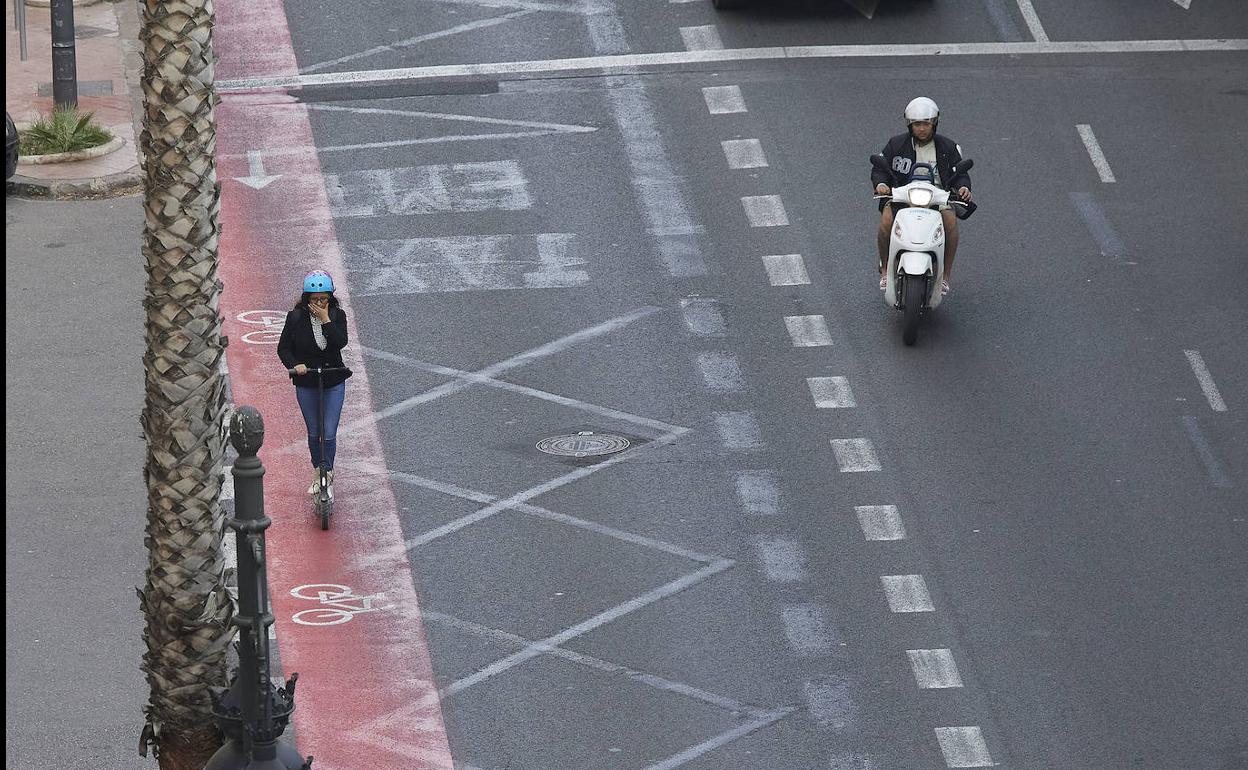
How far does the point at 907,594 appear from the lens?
14.4m

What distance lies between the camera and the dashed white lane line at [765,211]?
64.7 ft

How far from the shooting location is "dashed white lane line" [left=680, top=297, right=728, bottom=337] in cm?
1794

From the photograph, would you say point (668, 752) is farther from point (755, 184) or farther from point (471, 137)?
point (471, 137)

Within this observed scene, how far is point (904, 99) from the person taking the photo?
2198cm

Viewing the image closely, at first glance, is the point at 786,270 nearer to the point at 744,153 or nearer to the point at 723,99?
the point at 744,153

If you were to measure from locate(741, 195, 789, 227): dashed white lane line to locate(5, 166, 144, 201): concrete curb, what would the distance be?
18.1 ft

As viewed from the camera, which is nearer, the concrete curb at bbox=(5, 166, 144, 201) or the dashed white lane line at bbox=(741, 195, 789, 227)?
the dashed white lane line at bbox=(741, 195, 789, 227)

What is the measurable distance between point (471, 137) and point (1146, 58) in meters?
6.99

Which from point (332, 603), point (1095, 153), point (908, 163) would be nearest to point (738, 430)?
point (908, 163)

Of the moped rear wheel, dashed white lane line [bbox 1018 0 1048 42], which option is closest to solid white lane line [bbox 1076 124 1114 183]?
dashed white lane line [bbox 1018 0 1048 42]

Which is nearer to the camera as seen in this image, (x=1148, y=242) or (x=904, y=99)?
(x=1148, y=242)

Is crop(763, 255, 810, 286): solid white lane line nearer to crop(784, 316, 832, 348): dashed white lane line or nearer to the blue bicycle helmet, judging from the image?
crop(784, 316, 832, 348): dashed white lane line

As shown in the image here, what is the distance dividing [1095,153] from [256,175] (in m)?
7.64

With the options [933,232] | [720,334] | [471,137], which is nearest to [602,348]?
[720,334]
